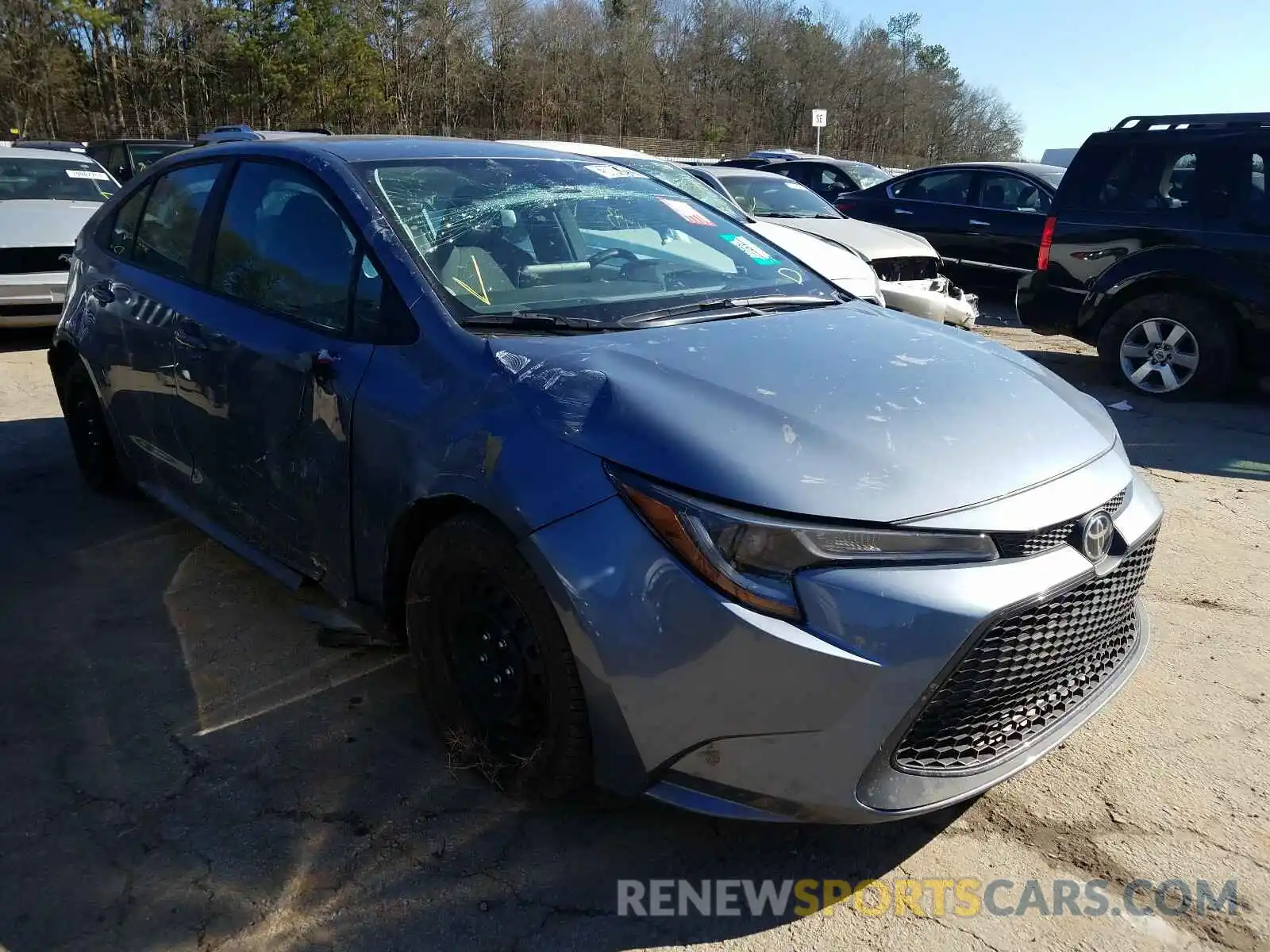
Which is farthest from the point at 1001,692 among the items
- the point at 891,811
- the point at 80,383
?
the point at 80,383

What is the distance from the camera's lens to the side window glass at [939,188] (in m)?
11.0

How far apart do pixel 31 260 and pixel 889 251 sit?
7.14 metres

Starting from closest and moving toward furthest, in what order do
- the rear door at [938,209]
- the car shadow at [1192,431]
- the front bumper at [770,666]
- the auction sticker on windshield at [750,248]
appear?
the front bumper at [770,666]
the auction sticker on windshield at [750,248]
the car shadow at [1192,431]
the rear door at [938,209]

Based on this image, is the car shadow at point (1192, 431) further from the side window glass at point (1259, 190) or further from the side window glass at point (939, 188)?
the side window glass at point (939, 188)

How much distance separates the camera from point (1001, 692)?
2.18 metres

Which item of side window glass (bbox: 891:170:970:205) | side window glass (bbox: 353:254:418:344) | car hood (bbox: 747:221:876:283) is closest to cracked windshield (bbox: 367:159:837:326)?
side window glass (bbox: 353:254:418:344)

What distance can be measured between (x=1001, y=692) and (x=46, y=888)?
2.26 m

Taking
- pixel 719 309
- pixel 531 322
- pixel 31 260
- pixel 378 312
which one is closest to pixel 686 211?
pixel 719 309

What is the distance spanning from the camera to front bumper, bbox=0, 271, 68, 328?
7945 millimetres

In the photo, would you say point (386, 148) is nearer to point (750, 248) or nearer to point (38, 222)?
point (750, 248)

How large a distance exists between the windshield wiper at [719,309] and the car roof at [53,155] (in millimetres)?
9121

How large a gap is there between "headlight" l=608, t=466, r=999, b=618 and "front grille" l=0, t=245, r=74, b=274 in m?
7.84

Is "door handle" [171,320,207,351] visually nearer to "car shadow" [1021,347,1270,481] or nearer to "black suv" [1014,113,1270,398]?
"car shadow" [1021,347,1270,481]

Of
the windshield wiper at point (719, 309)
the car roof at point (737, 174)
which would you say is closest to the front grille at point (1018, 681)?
the windshield wiper at point (719, 309)
